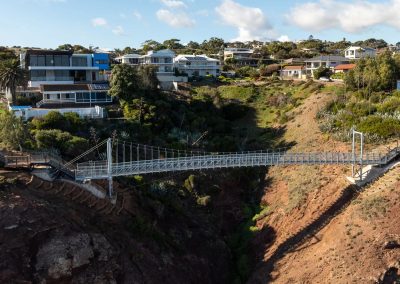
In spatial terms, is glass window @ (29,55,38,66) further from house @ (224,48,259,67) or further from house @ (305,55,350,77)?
house @ (224,48,259,67)

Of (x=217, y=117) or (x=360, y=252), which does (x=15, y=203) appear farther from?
(x=217, y=117)

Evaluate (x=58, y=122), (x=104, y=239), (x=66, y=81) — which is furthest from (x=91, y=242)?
(x=66, y=81)

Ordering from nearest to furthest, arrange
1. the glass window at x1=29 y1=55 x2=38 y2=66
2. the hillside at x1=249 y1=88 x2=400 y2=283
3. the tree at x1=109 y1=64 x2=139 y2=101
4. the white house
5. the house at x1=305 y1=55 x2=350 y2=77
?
the hillside at x1=249 y1=88 x2=400 y2=283, the tree at x1=109 y1=64 x2=139 y2=101, the glass window at x1=29 y1=55 x2=38 y2=66, the white house, the house at x1=305 y1=55 x2=350 y2=77

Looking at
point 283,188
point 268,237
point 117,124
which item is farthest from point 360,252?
point 117,124

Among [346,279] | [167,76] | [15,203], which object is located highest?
[167,76]

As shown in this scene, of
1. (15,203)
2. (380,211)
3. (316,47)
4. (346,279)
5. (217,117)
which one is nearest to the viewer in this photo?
(15,203)

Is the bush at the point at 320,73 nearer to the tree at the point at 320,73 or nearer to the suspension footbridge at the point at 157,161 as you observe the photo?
the tree at the point at 320,73

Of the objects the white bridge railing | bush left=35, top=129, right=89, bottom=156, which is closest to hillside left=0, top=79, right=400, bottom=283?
bush left=35, top=129, right=89, bottom=156
